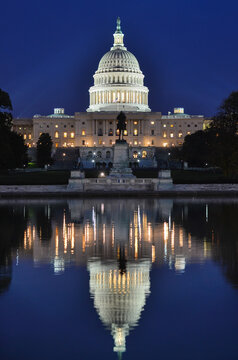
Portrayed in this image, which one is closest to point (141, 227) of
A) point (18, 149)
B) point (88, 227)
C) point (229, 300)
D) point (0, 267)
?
point (88, 227)

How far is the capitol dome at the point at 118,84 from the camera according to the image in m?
161

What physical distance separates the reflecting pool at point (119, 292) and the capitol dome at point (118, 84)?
449ft

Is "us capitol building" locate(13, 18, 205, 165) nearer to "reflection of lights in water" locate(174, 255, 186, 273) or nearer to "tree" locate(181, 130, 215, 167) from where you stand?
"tree" locate(181, 130, 215, 167)

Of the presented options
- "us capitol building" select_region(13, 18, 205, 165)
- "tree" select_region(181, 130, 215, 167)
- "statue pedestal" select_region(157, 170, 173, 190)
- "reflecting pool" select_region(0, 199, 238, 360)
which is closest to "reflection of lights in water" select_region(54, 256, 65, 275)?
"reflecting pool" select_region(0, 199, 238, 360)

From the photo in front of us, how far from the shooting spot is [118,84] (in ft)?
526

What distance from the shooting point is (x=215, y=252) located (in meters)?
19.1

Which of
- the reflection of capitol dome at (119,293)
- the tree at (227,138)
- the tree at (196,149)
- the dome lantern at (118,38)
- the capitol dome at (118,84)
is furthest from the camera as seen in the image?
the dome lantern at (118,38)

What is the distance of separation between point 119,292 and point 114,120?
140286 millimetres

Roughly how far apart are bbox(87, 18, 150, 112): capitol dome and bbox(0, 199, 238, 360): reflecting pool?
136737mm

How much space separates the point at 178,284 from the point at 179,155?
95.3 m

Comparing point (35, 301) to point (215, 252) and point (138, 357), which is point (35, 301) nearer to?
point (138, 357)

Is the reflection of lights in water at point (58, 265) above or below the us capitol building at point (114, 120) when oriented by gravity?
below

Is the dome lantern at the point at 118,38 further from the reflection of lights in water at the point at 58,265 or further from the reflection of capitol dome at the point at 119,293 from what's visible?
the reflection of capitol dome at the point at 119,293

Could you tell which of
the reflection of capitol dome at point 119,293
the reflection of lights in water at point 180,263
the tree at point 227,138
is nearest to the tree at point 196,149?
the tree at point 227,138
